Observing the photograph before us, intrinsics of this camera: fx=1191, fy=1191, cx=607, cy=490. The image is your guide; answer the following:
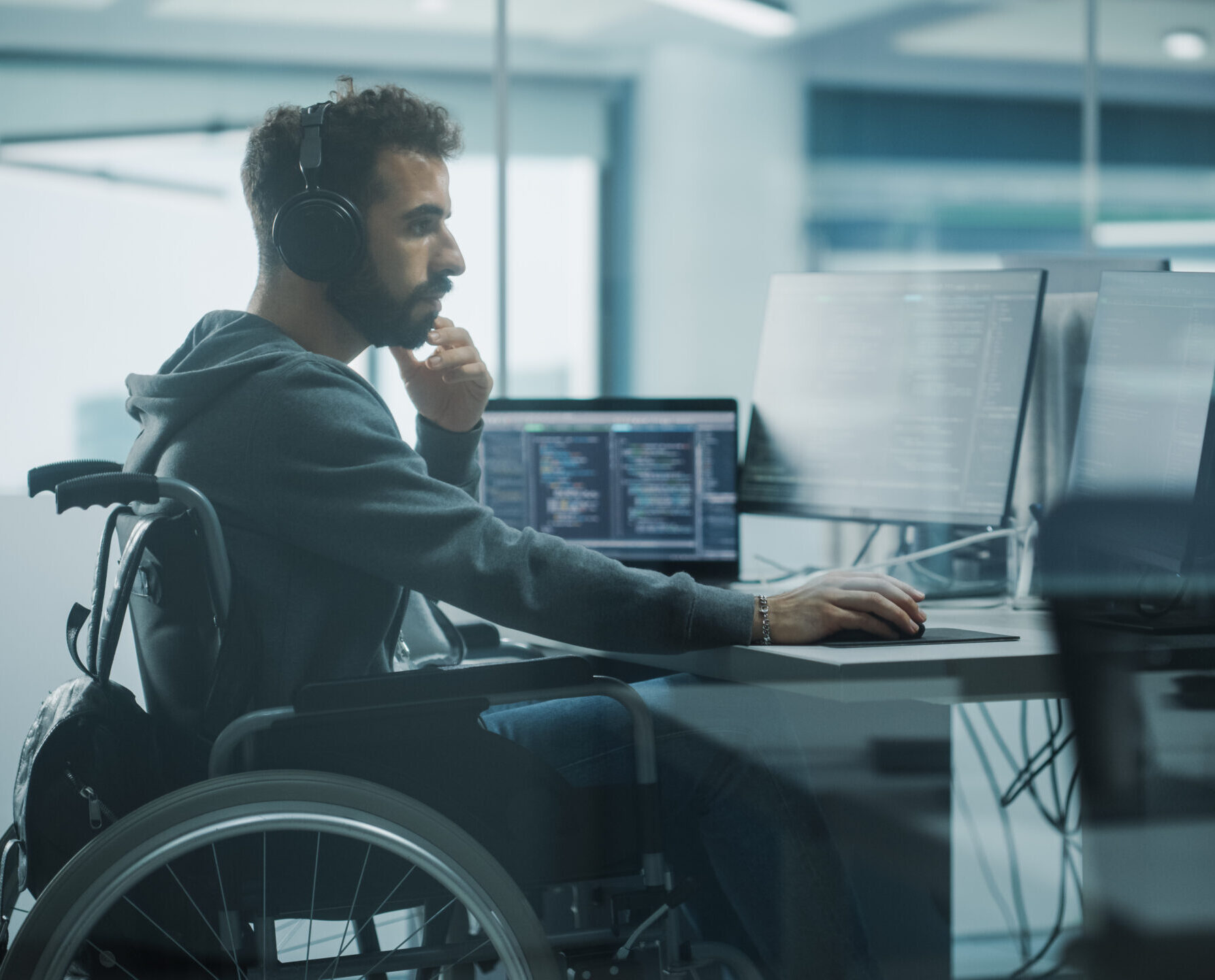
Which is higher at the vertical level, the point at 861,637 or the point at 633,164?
the point at 633,164

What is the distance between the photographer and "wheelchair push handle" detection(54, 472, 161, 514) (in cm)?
101

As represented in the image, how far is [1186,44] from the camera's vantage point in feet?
11.3

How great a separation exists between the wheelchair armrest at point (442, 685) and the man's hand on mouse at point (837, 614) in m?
0.22

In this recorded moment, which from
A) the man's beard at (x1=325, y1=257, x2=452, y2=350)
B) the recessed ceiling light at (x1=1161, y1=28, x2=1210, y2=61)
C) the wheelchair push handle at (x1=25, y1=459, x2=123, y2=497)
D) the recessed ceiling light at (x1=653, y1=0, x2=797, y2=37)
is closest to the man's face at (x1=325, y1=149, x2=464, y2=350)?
the man's beard at (x1=325, y1=257, x2=452, y2=350)

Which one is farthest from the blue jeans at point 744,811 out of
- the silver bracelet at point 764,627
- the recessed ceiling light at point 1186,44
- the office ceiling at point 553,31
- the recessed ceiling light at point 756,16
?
the recessed ceiling light at point 1186,44

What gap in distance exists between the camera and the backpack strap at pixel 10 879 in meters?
1.05

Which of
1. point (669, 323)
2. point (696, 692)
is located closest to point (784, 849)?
point (696, 692)

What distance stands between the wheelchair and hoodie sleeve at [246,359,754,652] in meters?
0.07

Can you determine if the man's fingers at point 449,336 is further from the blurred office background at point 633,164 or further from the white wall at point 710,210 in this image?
the white wall at point 710,210

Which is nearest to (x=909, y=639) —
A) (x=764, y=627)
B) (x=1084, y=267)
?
(x=764, y=627)

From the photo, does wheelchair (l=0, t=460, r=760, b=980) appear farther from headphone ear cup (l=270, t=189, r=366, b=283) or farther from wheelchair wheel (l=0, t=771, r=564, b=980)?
headphone ear cup (l=270, t=189, r=366, b=283)

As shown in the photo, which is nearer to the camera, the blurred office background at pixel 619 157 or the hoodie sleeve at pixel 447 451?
the hoodie sleeve at pixel 447 451

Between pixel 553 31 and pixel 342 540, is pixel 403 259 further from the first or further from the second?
pixel 553 31

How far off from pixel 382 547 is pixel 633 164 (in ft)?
7.29
